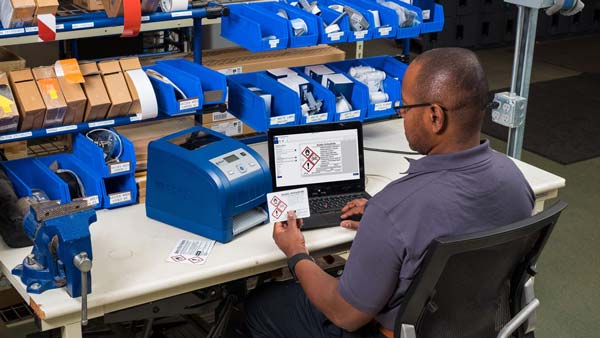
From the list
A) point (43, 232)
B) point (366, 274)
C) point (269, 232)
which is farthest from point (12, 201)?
point (366, 274)

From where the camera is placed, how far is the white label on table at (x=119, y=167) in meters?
2.77

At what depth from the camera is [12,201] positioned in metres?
2.61

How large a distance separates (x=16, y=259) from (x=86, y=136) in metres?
0.55

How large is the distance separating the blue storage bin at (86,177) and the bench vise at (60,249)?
17.3 inches

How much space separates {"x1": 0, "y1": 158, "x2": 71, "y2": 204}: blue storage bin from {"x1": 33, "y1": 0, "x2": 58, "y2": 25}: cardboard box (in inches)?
18.9

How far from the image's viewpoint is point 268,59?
12.7 feet

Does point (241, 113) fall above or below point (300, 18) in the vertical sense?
below

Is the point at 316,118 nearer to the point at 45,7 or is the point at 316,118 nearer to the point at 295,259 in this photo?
the point at 295,259

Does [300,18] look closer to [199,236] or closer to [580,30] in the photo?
[199,236]

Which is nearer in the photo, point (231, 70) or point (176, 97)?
point (176, 97)

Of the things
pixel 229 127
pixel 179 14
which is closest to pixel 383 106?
pixel 229 127

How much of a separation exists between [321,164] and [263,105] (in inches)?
12.9

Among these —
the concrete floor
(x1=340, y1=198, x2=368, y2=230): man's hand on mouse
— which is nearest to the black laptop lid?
(x1=340, y1=198, x2=368, y2=230): man's hand on mouse

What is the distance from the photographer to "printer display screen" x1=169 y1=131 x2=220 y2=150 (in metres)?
2.71
